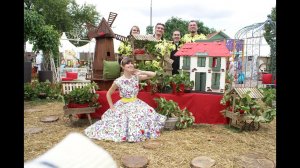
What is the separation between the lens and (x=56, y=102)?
7.80 metres

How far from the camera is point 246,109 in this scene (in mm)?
4750

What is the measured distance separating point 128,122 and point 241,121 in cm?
205

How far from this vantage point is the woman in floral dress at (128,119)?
175 inches

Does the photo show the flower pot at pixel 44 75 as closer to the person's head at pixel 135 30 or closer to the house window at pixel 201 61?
the person's head at pixel 135 30

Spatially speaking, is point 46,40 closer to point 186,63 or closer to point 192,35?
point 192,35

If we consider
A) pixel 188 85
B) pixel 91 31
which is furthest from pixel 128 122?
pixel 91 31

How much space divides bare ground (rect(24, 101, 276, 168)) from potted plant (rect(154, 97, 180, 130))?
0.19 m

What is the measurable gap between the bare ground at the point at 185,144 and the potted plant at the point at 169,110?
0.19 metres

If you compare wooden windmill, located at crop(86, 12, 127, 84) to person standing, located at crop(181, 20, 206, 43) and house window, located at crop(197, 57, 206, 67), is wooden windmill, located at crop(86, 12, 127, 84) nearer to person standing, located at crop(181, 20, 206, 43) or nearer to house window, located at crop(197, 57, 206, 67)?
person standing, located at crop(181, 20, 206, 43)

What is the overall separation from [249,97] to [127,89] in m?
2.19
